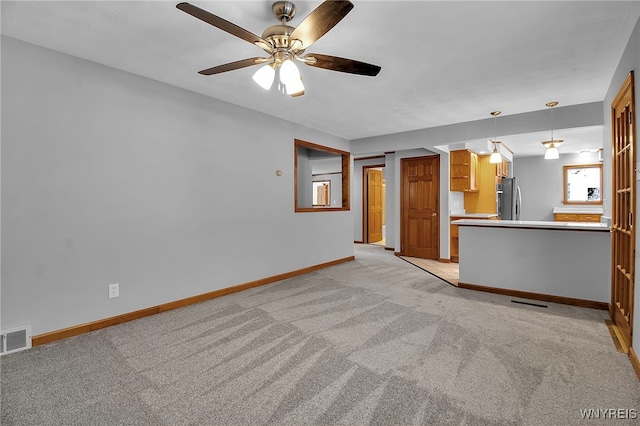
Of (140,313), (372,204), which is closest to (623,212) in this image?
(140,313)

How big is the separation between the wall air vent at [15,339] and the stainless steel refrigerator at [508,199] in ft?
22.9

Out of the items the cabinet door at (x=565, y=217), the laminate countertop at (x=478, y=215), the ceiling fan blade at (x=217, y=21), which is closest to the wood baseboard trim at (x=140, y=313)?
the ceiling fan blade at (x=217, y=21)

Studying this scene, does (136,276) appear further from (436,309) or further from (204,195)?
(436,309)

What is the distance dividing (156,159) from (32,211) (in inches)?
42.8

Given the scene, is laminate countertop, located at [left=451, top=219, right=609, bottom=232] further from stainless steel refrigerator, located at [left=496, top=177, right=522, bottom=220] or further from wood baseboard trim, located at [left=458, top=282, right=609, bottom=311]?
stainless steel refrigerator, located at [left=496, top=177, right=522, bottom=220]

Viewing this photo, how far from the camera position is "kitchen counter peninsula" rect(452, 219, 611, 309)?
3.43 m

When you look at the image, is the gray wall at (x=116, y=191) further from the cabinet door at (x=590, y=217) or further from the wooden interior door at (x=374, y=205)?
the cabinet door at (x=590, y=217)

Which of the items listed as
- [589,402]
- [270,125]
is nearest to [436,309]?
[589,402]

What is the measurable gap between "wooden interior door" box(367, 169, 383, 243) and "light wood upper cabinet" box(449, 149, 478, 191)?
2728 mm

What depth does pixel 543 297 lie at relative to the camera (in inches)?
145

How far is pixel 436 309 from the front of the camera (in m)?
3.36

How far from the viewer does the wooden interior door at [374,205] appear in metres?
8.66

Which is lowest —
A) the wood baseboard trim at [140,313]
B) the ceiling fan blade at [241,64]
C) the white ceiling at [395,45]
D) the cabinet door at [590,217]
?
the wood baseboard trim at [140,313]

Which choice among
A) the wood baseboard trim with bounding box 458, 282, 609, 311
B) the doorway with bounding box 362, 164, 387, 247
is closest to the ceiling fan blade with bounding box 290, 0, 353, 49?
the wood baseboard trim with bounding box 458, 282, 609, 311
